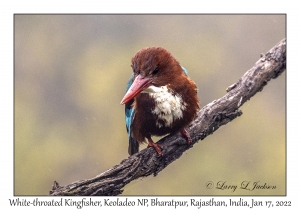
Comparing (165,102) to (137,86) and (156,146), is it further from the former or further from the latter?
(156,146)

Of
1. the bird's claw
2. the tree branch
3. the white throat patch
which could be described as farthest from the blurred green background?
the white throat patch

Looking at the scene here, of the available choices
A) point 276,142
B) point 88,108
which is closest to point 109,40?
point 88,108

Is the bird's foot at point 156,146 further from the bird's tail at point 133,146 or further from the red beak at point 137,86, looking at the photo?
the red beak at point 137,86

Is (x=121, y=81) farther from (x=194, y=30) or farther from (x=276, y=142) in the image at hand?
(x=276, y=142)

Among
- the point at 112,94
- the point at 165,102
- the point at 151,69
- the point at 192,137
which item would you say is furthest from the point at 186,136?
the point at 112,94

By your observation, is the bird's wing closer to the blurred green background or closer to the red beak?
the red beak

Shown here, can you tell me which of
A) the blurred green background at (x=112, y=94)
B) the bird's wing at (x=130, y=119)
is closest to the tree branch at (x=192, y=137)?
the bird's wing at (x=130, y=119)
